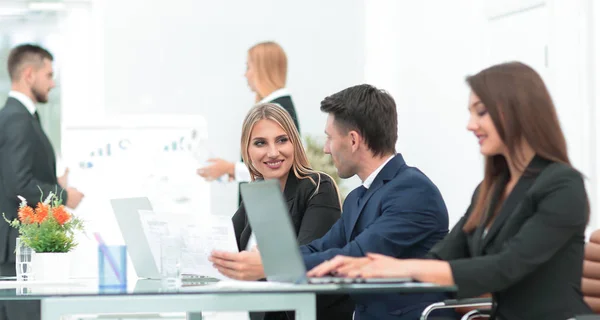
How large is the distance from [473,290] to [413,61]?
15.4ft

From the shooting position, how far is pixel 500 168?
8.73ft

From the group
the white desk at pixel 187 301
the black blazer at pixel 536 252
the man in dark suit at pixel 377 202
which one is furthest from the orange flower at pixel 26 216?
the black blazer at pixel 536 252

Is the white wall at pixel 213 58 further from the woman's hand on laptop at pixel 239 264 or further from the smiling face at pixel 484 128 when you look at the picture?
the smiling face at pixel 484 128

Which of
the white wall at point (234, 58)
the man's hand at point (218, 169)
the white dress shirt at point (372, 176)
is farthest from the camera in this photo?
the white wall at point (234, 58)

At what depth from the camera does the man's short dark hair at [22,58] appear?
17.7 ft

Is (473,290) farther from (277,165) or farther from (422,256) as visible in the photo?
(277,165)

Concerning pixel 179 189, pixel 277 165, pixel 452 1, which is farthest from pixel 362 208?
pixel 452 1

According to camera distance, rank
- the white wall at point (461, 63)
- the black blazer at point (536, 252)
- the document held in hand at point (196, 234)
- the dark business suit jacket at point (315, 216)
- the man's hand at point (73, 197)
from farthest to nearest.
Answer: the man's hand at point (73, 197) < the white wall at point (461, 63) < the dark business suit jacket at point (315, 216) < the document held in hand at point (196, 234) < the black blazer at point (536, 252)

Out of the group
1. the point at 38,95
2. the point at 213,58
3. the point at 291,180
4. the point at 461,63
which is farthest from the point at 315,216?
the point at 213,58

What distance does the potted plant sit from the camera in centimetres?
347

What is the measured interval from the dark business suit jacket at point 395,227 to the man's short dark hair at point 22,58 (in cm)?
285

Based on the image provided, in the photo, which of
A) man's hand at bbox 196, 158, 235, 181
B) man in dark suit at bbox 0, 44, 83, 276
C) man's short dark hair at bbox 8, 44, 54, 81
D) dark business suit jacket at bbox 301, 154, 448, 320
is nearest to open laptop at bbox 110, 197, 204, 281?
dark business suit jacket at bbox 301, 154, 448, 320

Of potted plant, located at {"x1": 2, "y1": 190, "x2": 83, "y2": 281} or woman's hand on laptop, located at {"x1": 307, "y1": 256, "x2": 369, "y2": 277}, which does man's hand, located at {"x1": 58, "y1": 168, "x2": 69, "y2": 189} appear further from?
woman's hand on laptop, located at {"x1": 307, "y1": 256, "x2": 369, "y2": 277}

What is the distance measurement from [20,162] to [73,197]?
55 cm
